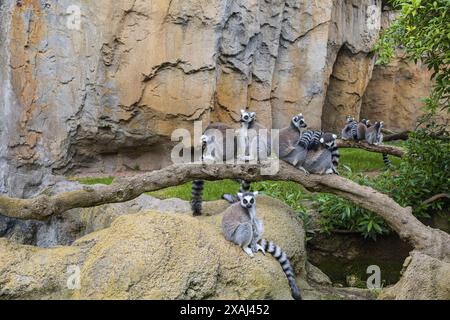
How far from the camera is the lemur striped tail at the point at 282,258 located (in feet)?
18.1

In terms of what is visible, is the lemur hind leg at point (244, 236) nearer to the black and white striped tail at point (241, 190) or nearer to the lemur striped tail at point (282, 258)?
the lemur striped tail at point (282, 258)

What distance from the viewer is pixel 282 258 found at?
18.6ft

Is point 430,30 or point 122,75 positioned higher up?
point 430,30

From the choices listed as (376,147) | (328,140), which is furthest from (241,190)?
(376,147)

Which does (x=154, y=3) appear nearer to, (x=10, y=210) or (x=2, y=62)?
(x=2, y=62)

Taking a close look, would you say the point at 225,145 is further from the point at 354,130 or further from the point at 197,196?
the point at 354,130

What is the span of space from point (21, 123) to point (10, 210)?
364 centimetres

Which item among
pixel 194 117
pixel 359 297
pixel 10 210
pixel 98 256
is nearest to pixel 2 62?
pixel 194 117

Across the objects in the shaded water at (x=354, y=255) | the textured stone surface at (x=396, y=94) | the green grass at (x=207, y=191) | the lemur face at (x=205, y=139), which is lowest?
the shaded water at (x=354, y=255)

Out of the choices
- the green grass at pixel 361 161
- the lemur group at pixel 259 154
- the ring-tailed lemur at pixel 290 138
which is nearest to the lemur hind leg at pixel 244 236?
the lemur group at pixel 259 154

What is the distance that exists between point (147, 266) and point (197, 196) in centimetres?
185

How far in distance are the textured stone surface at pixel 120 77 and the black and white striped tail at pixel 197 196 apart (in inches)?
154

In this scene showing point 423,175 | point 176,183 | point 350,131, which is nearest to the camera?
point 176,183

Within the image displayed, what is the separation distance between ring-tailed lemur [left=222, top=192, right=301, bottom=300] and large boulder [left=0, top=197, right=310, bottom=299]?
0.09m
